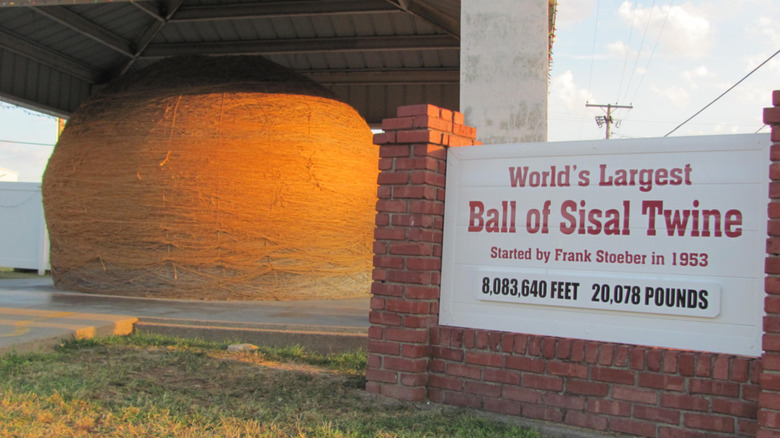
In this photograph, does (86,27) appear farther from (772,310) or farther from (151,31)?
(772,310)

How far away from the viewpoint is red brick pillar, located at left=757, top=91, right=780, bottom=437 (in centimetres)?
374

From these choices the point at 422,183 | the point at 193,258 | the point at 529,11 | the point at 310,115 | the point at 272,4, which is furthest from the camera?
the point at 272,4

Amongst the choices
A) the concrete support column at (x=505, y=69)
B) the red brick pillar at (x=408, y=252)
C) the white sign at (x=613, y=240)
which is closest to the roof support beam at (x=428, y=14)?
the concrete support column at (x=505, y=69)

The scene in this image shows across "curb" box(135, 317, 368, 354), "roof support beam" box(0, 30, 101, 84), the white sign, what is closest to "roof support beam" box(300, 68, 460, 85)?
"roof support beam" box(0, 30, 101, 84)

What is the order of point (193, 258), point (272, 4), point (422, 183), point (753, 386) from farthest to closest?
1. point (272, 4)
2. point (193, 258)
3. point (422, 183)
4. point (753, 386)

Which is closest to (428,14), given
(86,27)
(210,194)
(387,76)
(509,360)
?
(387,76)

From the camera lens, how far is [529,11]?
688 cm

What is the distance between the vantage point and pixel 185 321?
7949 mm

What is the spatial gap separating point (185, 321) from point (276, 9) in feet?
23.5

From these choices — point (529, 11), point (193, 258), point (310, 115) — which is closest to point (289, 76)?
point (310, 115)

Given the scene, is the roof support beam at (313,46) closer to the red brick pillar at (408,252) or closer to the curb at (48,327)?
the curb at (48,327)

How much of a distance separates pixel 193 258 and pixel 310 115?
2893 mm

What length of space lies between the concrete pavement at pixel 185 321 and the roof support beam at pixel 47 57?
5414mm

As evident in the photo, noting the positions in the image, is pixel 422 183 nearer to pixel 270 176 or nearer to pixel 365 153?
pixel 270 176
